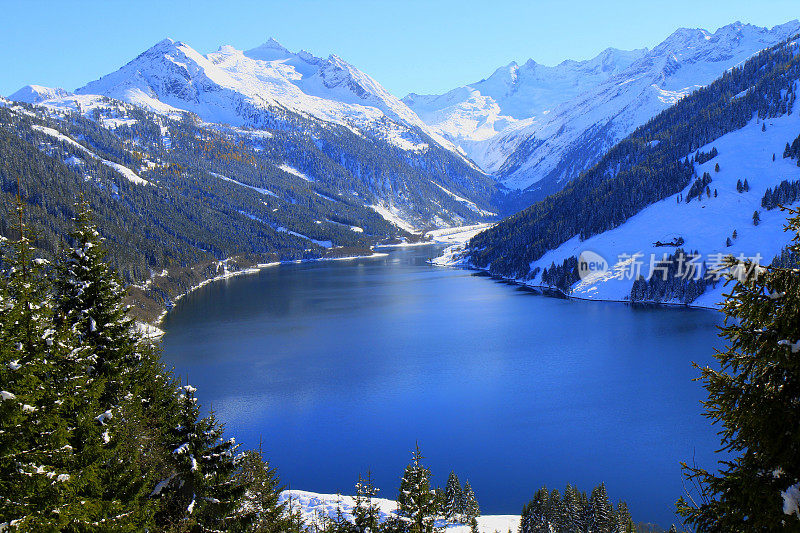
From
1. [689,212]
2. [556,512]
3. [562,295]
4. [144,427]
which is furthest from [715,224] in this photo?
[144,427]

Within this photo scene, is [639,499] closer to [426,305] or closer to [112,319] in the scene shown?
[112,319]

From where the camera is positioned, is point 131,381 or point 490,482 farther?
point 490,482

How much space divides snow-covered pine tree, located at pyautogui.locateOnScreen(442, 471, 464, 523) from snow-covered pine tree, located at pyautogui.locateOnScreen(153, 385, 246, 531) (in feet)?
92.5

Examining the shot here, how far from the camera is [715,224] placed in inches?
5792

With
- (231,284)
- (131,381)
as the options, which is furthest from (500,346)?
(231,284)

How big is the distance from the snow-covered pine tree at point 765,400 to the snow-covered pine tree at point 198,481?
42.6 feet

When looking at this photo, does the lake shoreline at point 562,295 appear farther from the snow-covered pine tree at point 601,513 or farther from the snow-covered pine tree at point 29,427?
the snow-covered pine tree at point 29,427

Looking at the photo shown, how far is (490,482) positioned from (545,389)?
86.9 ft

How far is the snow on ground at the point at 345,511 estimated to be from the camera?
37.7 m

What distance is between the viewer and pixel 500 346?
9525 cm

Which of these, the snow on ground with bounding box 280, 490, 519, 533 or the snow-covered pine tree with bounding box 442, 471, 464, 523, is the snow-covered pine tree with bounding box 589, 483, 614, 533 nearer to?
the snow on ground with bounding box 280, 490, 519, 533

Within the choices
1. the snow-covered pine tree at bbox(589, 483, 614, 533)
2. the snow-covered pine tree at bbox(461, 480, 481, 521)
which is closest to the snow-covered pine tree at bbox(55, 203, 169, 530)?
the snow-covered pine tree at bbox(461, 480, 481, 521)

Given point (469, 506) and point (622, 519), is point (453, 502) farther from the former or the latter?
point (622, 519)

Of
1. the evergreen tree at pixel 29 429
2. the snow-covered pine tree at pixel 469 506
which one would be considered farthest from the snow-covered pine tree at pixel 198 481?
the snow-covered pine tree at pixel 469 506
